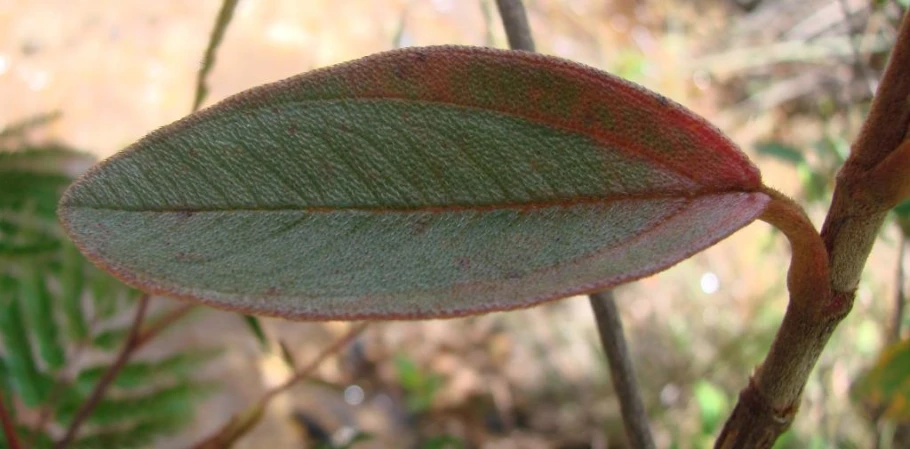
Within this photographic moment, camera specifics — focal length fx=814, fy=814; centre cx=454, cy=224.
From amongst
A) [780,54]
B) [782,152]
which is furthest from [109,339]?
[780,54]

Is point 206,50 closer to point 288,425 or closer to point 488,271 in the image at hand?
point 488,271

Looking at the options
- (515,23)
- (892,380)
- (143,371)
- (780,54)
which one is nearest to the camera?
(515,23)

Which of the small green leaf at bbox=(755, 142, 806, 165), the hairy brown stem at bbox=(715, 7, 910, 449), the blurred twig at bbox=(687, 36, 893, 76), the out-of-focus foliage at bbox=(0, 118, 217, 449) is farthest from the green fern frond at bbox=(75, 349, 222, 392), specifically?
the blurred twig at bbox=(687, 36, 893, 76)

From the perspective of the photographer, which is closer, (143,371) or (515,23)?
(515,23)

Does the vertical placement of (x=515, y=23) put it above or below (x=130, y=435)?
above

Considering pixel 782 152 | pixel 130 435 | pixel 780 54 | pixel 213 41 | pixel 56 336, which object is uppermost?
pixel 780 54

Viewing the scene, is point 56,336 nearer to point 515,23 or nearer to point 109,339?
point 109,339

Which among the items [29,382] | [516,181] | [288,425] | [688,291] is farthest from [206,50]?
Result: [688,291]
